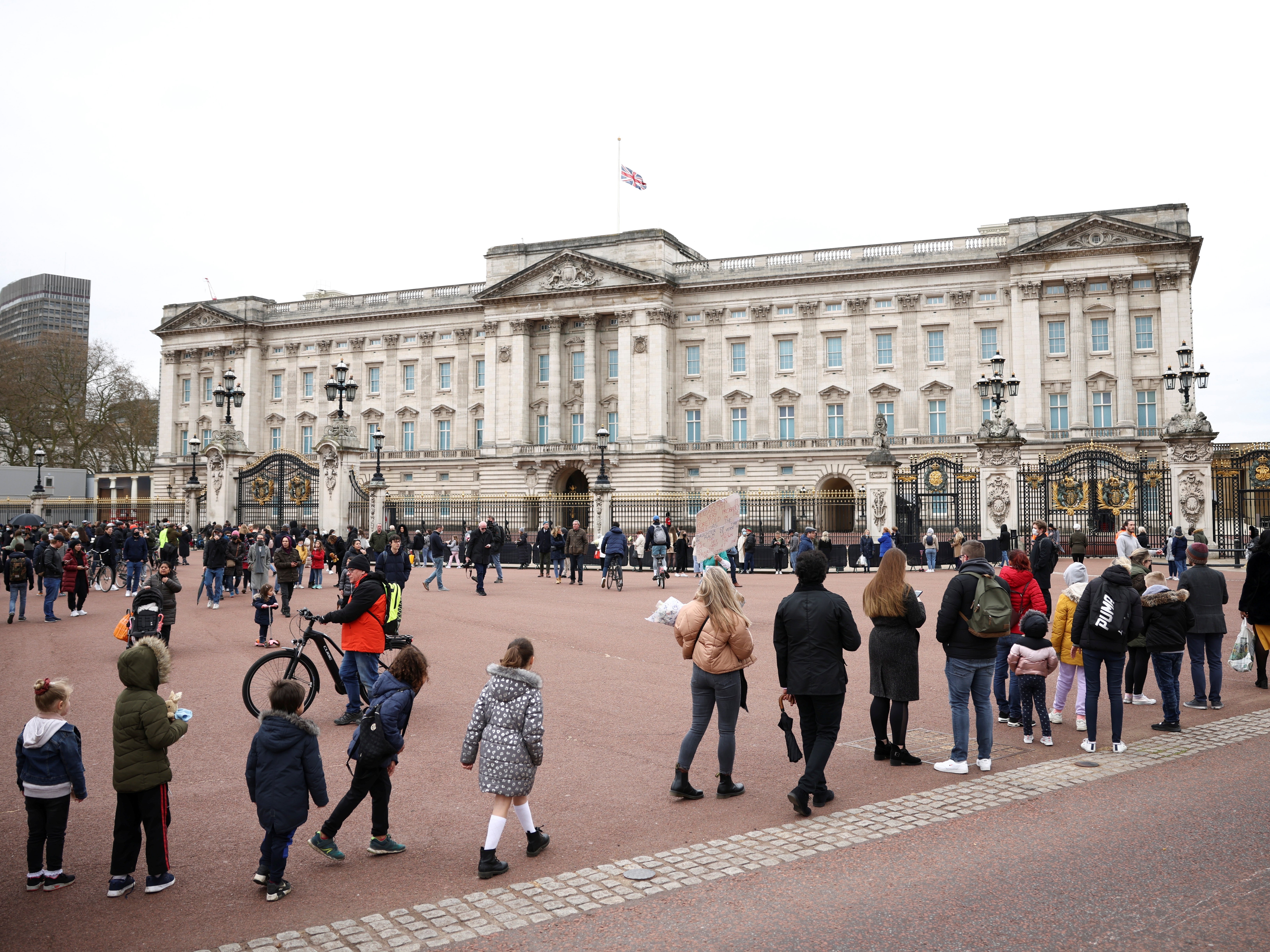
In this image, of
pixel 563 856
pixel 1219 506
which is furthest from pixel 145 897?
pixel 1219 506

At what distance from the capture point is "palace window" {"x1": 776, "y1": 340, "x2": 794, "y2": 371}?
56.2 metres

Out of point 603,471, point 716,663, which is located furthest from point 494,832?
point 603,471

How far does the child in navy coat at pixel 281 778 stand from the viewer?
5.54 m

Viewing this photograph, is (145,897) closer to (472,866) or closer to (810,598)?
(472,866)

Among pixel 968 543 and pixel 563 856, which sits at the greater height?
pixel 968 543

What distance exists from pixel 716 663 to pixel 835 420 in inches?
1949

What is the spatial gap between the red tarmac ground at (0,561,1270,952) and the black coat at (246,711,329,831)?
0.52 m

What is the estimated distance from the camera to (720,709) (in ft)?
23.5

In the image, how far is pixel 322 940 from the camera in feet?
16.4

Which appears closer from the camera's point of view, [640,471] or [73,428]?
[640,471]

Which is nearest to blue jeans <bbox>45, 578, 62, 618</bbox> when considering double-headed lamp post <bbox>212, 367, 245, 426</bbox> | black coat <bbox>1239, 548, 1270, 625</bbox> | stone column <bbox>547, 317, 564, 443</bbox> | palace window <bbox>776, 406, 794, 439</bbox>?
double-headed lamp post <bbox>212, 367, 245, 426</bbox>

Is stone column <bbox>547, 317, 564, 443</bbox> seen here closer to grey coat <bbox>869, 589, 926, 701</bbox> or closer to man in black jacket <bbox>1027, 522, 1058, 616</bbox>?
man in black jacket <bbox>1027, 522, 1058, 616</bbox>

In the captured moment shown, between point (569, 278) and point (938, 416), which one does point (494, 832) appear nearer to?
point (938, 416)

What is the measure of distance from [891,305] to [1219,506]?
95.7ft
